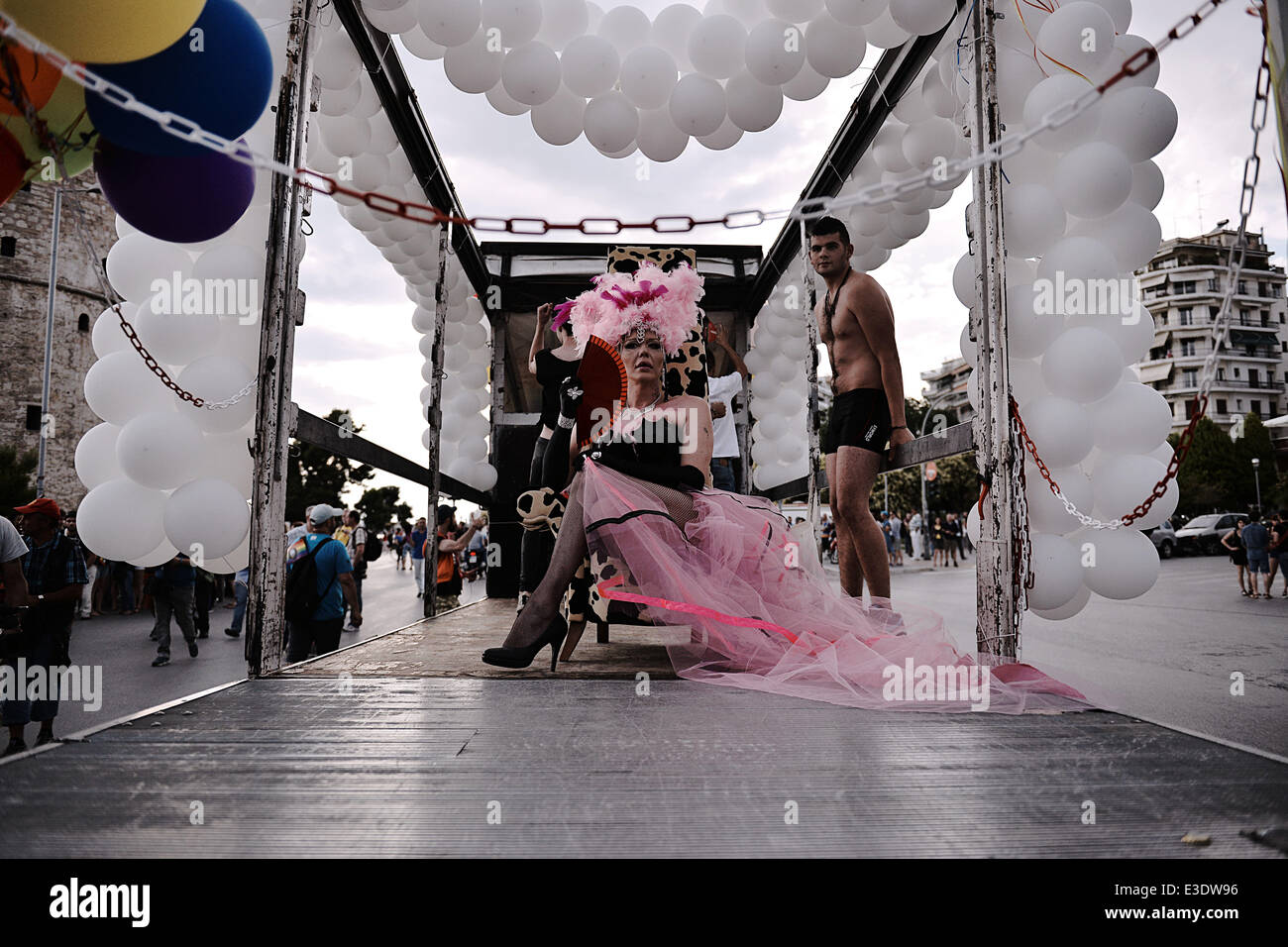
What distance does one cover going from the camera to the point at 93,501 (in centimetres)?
302

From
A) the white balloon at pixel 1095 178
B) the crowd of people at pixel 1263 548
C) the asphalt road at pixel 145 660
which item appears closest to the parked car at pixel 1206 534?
the crowd of people at pixel 1263 548

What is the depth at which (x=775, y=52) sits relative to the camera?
408cm

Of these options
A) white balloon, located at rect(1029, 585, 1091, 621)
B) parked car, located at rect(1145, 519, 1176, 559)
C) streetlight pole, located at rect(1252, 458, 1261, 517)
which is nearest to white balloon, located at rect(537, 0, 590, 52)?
white balloon, located at rect(1029, 585, 1091, 621)

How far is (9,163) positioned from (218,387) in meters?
1.08

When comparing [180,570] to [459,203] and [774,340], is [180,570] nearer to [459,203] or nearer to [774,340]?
[459,203]

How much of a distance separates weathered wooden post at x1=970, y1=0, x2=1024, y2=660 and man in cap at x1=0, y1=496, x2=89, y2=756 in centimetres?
547

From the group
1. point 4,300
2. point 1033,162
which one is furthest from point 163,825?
point 4,300

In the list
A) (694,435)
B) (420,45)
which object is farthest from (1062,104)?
(420,45)

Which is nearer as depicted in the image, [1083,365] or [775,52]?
[1083,365]

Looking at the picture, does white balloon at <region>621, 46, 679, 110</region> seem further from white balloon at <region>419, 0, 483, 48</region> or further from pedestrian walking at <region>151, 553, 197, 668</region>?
pedestrian walking at <region>151, 553, 197, 668</region>

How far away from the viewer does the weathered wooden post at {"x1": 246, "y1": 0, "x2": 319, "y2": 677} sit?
280 cm

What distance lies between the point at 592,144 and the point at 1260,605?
12.2 m

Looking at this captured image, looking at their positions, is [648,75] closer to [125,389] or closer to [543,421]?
[543,421]

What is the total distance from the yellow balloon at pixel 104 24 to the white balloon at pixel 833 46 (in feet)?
10.4
